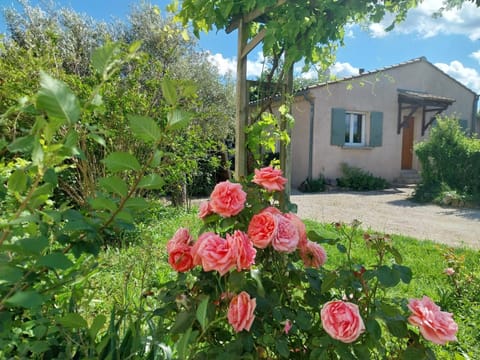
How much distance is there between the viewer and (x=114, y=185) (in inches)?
24.7

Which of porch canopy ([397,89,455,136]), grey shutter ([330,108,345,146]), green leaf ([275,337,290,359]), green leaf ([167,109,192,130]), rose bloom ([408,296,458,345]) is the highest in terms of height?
porch canopy ([397,89,455,136])

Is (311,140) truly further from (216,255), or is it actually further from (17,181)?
(17,181)

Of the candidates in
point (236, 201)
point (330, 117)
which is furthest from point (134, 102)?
point (330, 117)

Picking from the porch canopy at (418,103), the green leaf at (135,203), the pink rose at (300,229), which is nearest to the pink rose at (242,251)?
the pink rose at (300,229)

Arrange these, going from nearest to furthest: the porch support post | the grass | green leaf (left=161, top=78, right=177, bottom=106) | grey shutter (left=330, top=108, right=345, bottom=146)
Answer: green leaf (left=161, top=78, right=177, bottom=106), the grass, the porch support post, grey shutter (left=330, top=108, right=345, bottom=146)

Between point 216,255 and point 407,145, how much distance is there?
13.8 m

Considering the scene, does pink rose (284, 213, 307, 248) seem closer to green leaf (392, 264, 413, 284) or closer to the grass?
the grass

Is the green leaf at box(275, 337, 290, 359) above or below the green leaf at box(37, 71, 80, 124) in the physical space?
below

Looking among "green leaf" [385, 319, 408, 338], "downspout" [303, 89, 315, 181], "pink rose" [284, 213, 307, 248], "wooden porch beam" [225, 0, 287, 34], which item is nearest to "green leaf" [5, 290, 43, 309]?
"pink rose" [284, 213, 307, 248]

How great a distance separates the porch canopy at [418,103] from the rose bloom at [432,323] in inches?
491

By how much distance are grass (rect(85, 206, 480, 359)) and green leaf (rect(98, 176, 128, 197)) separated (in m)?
0.65

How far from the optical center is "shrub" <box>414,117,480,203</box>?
27.8 feet

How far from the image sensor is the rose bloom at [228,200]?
1.02 m

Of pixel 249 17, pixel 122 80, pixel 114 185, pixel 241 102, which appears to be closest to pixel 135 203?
pixel 114 185
